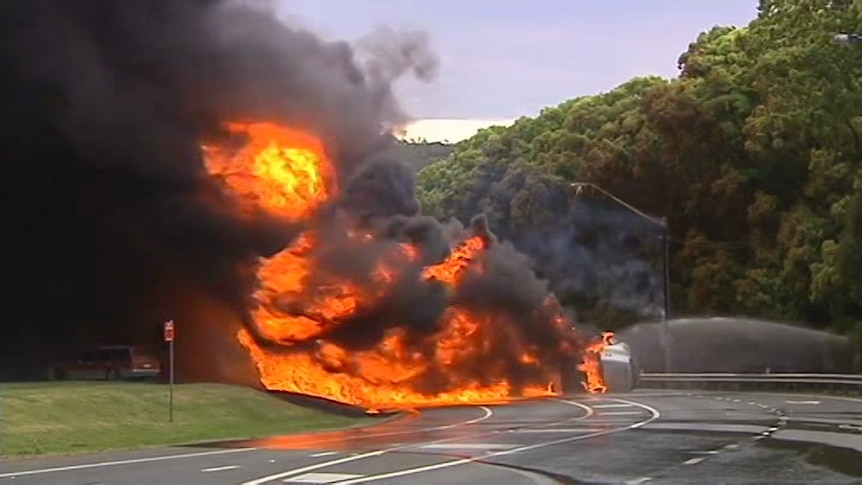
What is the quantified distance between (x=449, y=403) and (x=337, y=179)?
8.39 metres

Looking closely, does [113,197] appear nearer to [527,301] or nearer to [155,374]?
[155,374]

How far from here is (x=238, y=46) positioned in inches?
1588

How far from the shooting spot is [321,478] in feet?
58.6

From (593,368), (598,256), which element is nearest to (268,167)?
(593,368)

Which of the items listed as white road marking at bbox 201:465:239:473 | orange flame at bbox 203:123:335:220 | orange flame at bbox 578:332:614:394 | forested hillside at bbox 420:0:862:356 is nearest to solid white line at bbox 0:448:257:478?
white road marking at bbox 201:465:239:473

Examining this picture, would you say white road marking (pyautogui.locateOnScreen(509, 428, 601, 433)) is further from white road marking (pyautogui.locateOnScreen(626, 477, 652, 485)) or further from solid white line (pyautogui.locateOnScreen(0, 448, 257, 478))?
white road marking (pyautogui.locateOnScreen(626, 477, 652, 485))

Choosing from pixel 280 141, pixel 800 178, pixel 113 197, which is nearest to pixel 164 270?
pixel 113 197

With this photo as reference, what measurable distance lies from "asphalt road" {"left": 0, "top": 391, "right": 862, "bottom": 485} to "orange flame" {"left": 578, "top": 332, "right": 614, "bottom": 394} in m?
18.5

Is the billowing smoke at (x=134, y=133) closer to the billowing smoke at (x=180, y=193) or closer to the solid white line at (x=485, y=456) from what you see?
the billowing smoke at (x=180, y=193)

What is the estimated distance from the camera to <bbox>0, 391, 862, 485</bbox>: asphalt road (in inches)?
697

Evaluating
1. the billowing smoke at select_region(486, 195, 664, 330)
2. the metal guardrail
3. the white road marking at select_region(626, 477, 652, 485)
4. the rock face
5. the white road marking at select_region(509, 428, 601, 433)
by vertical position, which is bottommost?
the white road marking at select_region(626, 477, 652, 485)

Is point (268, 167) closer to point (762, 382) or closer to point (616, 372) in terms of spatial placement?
point (616, 372)

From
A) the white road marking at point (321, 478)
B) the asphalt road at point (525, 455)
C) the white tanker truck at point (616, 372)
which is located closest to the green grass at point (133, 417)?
the asphalt road at point (525, 455)

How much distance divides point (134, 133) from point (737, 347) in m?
29.8
